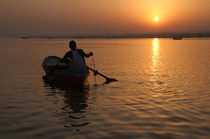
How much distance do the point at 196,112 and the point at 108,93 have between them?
5025 millimetres

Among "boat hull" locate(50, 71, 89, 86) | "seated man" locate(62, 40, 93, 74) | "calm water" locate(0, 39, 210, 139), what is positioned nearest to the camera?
"calm water" locate(0, 39, 210, 139)

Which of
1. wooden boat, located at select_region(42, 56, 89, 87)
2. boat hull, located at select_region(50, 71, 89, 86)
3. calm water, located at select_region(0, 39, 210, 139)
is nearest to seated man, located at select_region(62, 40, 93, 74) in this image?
wooden boat, located at select_region(42, 56, 89, 87)

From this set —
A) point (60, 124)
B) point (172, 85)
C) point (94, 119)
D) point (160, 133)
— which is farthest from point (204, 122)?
point (172, 85)

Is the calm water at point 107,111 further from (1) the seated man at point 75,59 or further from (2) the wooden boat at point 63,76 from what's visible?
(1) the seated man at point 75,59

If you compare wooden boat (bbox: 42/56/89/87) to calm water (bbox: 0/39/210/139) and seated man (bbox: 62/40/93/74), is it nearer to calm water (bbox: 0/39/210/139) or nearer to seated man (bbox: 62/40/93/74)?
seated man (bbox: 62/40/93/74)

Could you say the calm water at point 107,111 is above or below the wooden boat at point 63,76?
below

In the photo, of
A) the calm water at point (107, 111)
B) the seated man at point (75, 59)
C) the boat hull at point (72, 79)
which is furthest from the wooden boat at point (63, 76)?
the calm water at point (107, 111)

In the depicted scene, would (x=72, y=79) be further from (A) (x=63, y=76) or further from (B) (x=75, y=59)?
(B) (x=75, y=59)

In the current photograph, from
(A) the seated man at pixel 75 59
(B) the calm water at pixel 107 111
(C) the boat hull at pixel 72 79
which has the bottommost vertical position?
(B) the calm water at pixel 107 111

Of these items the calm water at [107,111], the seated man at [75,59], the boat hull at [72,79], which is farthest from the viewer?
the seated man at [75,59]

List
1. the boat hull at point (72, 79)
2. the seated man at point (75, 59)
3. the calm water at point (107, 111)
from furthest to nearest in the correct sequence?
the seated man at point (75, 59)
the boat hull at point (72, 79)
the calm water at point (107, 111)

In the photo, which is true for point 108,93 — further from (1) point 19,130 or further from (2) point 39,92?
(1) point 19,130

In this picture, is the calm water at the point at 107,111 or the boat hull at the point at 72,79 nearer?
the calm water at the point at 107,111

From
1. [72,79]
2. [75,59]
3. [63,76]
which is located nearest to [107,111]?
[72,79]
